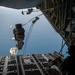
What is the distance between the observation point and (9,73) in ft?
29.6

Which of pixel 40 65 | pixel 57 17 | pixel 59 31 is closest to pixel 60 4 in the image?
pixel 57 17

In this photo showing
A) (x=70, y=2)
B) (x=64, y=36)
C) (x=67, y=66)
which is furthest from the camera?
(x=64, y=36)

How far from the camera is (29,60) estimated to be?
11.6 meters

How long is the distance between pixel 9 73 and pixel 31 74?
100cm

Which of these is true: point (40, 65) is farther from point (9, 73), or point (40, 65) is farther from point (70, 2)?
point (70, 2)

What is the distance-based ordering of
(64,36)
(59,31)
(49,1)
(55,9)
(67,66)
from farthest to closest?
(49,1)
(55,9)
(59,31)
(64,36)
(67,66)

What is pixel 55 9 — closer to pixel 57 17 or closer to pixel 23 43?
pixel 57 17

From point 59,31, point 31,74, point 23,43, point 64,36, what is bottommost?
point 31,74

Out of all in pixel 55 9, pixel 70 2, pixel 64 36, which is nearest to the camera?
pixel 70 2

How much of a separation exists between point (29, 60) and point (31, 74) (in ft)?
8.65

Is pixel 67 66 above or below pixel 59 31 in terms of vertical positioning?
below

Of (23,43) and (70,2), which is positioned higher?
(23,43)

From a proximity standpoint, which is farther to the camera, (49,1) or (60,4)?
(49,1)

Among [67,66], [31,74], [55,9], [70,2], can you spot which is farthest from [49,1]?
[67,66]
